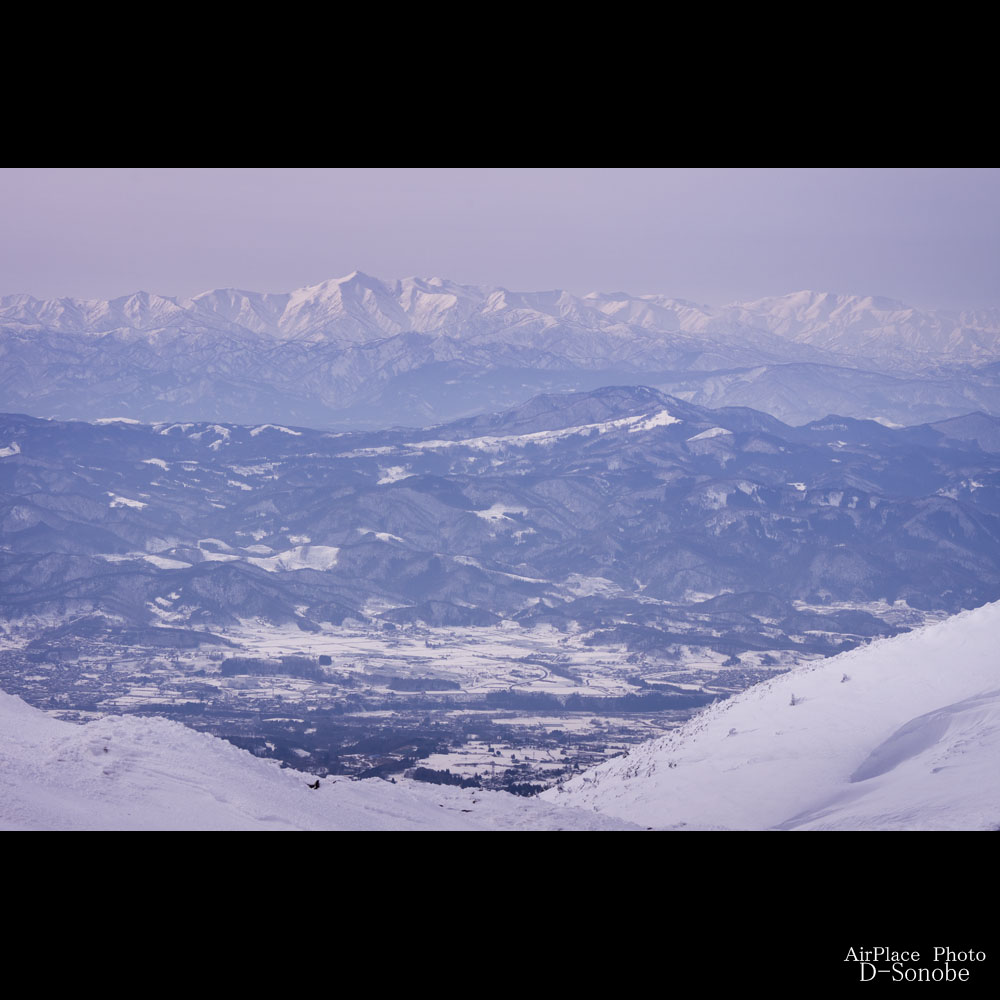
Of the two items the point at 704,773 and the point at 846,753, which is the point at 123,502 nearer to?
the point at 704,773

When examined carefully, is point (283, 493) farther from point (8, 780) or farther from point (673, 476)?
point (8, 780)

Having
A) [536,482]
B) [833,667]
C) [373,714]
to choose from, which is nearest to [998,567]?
[536,482]

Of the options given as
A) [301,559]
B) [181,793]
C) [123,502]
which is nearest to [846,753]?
[181,793]

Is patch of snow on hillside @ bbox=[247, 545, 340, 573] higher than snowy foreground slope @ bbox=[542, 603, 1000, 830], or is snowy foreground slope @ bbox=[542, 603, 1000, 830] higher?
patch of snow on hillside @ bbox=[247, 545, 340, 573]

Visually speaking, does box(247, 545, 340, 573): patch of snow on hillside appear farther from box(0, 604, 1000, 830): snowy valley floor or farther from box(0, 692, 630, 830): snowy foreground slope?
box(0, 692, 630, 830): snowy foreground slope

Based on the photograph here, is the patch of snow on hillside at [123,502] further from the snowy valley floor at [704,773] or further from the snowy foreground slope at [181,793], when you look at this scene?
the snowy foreground slope at [181,793]

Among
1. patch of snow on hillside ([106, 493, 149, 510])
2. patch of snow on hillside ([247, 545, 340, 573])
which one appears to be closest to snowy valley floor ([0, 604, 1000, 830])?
patch of snow on hillside ([247, 545, 340, 573])
